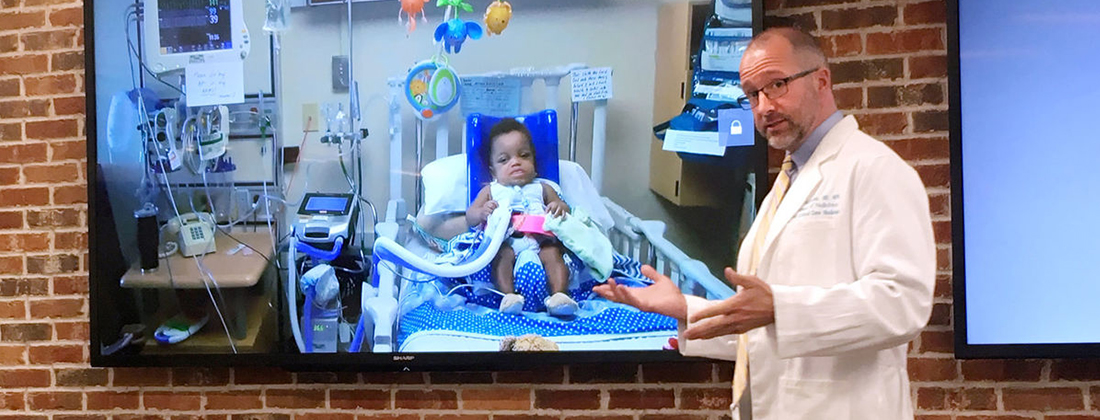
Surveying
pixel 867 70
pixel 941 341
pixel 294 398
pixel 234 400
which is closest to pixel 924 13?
pixel 867 70

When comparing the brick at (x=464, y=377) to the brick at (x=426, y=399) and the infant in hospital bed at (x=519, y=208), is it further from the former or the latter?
the infant in hospital bed at (x=519, y=208)

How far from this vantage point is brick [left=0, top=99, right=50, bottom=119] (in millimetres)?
2369

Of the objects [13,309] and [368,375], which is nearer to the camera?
[368,375]

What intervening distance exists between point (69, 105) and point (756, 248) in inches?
80.5

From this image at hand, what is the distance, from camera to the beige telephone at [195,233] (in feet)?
7.29

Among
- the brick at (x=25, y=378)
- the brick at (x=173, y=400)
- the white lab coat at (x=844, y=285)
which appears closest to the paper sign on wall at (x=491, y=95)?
the white lab coat at (x=844, y=285)

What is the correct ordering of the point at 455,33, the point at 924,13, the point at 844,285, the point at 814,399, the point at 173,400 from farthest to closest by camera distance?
the point at 173,400, the point at 455,33, the point at 924,13, the point at 814,399, the point at 844,285

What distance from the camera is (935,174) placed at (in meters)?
2.01

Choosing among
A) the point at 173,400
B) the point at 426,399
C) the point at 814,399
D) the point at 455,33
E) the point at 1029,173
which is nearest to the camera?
the point at 814,399

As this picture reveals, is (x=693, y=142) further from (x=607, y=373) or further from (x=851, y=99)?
(x=607, y=373)

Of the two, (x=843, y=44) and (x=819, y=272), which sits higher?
(x=843, y=44)

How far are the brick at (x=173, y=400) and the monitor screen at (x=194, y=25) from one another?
99cm

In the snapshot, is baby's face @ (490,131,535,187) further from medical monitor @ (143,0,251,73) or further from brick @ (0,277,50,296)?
brick @ (0,277,50,296)

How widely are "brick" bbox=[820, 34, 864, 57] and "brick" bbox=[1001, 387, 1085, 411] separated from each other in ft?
3.09
